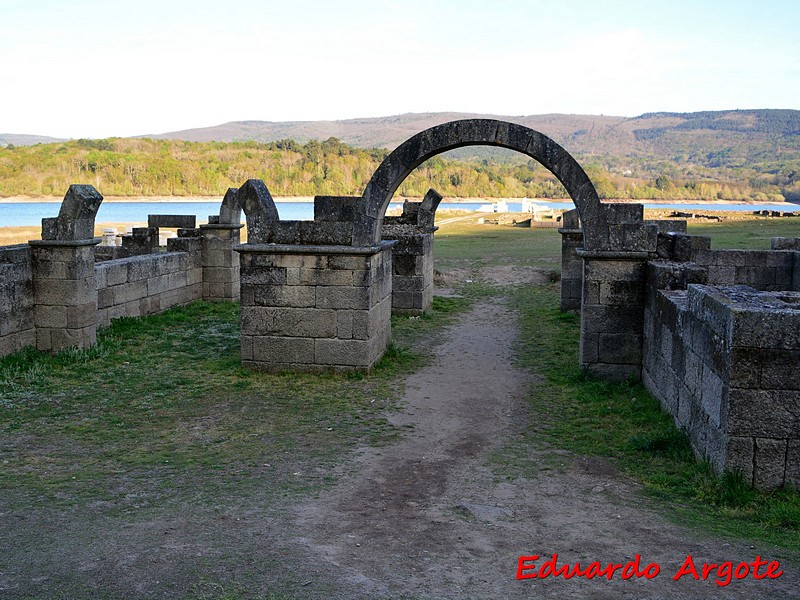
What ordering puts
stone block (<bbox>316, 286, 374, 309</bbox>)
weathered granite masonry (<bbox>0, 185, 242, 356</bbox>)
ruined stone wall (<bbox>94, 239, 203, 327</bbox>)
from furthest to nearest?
ruined stone wall (<bbox>94, 239, 203, 327</bbox>) < weathered granite masonry (<bbox>0, 185, 242, 356</bbox>) < stone block (<bbox>316, 286, 374, 309</bbox>)

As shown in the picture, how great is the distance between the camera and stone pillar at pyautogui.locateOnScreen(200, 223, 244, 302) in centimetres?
1688

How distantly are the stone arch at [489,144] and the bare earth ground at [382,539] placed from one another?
3.57 meters

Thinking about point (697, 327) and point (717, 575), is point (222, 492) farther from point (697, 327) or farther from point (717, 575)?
point (697, 327)

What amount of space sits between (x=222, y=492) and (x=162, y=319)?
8653 millimetres

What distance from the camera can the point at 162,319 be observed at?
1401cm

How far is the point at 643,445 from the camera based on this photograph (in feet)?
22.9

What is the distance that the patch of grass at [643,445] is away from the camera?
5289 mm

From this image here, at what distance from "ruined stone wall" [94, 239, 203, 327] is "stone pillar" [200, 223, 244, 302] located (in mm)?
152

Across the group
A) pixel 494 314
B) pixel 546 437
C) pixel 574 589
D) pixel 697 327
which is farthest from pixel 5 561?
pixel 494 314

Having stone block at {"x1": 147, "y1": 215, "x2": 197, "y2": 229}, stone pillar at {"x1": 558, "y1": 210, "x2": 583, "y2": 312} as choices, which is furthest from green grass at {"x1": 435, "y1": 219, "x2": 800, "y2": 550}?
stone block at {"x1": 147, "y1": 215, "x2": 197, "y2": 229}

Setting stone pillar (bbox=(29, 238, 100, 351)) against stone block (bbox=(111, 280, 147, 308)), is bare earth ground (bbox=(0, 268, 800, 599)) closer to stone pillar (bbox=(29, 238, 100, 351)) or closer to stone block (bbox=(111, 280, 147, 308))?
stone pillar (bbox=(29, 238, 100, 351))

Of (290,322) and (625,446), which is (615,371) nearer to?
(625,446)

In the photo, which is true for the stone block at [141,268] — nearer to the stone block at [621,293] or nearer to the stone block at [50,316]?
the stone block at [50,316]

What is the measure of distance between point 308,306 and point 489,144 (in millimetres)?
3011
